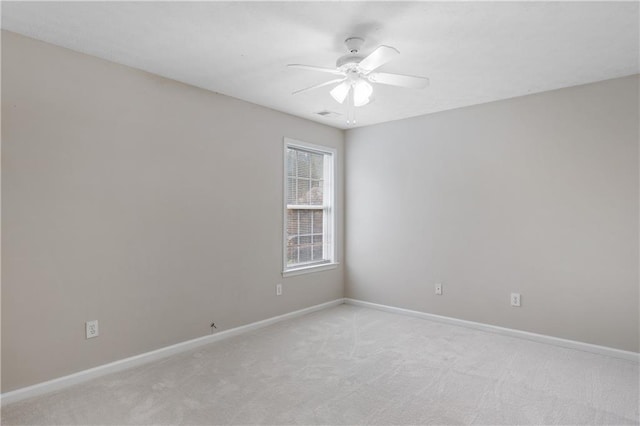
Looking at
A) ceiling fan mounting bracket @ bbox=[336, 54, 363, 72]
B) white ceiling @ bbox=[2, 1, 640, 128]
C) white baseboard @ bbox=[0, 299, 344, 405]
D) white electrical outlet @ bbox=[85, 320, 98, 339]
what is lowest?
white baseboard @ bbox=[0, 299, 344, 405]

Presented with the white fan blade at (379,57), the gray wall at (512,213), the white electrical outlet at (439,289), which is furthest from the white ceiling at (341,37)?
the white electrical outlet at (439,289)

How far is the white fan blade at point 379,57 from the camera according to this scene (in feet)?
7.08

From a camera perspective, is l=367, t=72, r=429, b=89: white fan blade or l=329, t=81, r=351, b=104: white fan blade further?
l=329, t=81, r=351, b=104: white fan blade

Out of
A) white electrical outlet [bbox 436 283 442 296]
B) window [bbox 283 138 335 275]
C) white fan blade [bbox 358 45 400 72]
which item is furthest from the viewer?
window [bbox 283 138 335 275]

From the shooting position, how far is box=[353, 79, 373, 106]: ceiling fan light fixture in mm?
2752

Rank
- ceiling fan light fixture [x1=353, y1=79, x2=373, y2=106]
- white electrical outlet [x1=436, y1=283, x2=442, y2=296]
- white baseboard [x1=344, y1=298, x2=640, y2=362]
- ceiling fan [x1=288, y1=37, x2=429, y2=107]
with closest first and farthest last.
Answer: ceiling fan [x1=288, y1=37, x2=429, y2=107] < ceiling fan light fixture [x1=353, y1=79, x2=373, y2=106] < white baseboard [x1=344, y1=298, x2=640, y2=362] < white electrical outlet [x1=436, y1=283, x2=442, y2=296]

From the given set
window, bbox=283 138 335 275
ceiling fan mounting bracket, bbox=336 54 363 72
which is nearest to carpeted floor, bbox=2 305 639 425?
window, bbox=283 138 335 275

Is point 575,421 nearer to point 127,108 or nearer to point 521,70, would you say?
point 521,70

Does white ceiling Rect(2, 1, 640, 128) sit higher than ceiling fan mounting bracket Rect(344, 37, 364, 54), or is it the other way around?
white ceiling Rect(2, 1, 640, 128)

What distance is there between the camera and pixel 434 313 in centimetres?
437

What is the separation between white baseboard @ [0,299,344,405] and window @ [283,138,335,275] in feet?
2.74

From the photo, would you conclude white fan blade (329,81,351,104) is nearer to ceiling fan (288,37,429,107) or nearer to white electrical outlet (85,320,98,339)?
ceiling fan (288,37,429,107)

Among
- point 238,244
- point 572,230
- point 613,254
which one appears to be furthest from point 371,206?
point 613,254

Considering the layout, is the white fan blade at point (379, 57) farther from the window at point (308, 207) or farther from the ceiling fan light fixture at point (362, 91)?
→ the window at point (308, 207)
